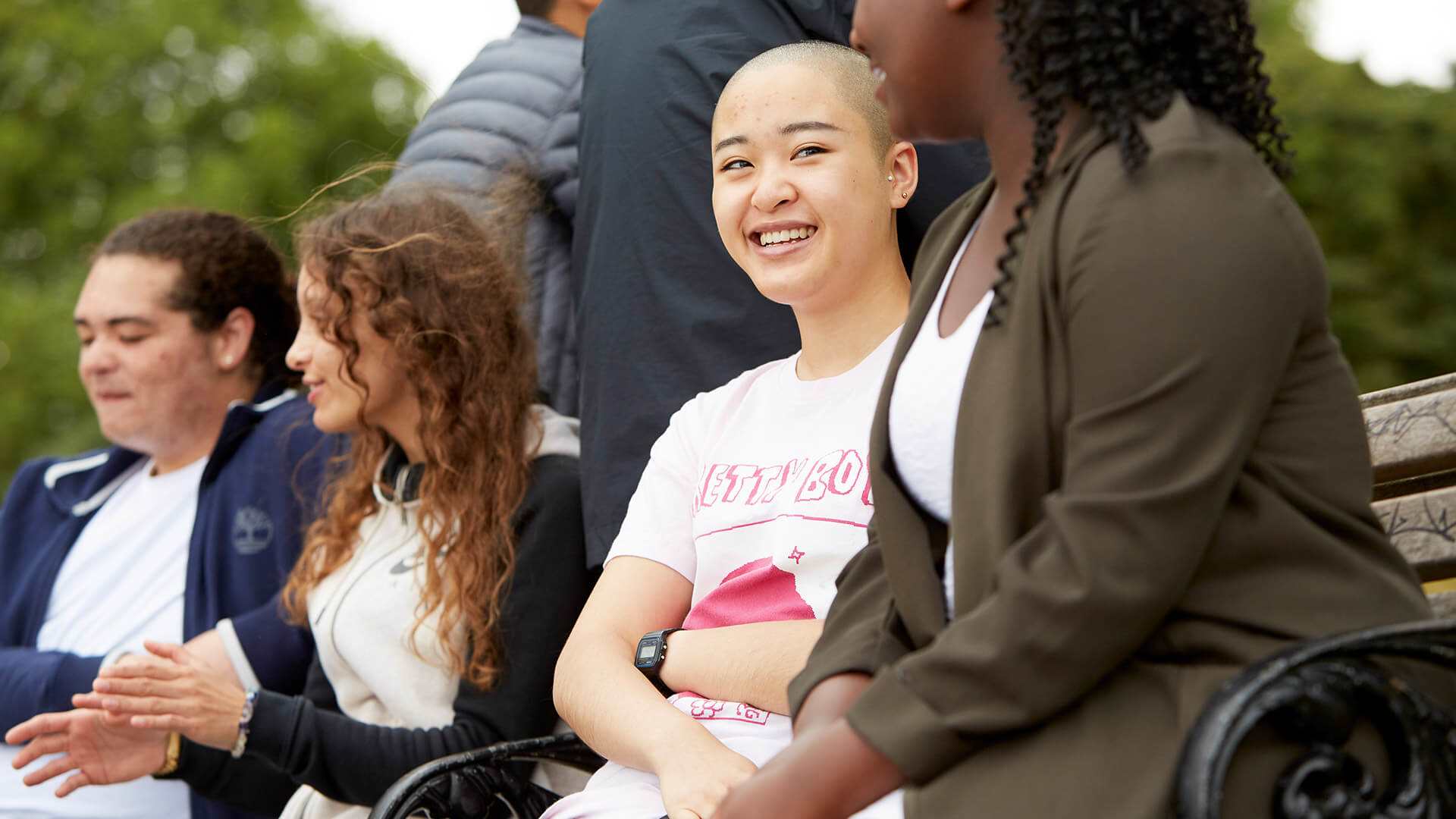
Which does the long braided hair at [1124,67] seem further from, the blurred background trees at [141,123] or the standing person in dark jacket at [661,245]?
the blurred background trees at [141,123]

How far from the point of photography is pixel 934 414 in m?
1.84

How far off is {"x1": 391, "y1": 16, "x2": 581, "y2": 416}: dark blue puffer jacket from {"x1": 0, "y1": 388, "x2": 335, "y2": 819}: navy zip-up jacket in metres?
0.76

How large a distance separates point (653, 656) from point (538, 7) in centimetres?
213

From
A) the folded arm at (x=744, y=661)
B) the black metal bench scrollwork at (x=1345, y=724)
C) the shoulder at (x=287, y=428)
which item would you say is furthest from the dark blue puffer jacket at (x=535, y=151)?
the black metal bench scrollwork at (x=1345, y=724)

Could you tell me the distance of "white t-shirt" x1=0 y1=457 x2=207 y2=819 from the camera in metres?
3.87

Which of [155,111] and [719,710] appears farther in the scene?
[155,111]

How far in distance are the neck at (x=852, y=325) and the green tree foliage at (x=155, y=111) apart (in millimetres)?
15064

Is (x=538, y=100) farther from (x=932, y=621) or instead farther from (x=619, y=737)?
(x=932, y=621)

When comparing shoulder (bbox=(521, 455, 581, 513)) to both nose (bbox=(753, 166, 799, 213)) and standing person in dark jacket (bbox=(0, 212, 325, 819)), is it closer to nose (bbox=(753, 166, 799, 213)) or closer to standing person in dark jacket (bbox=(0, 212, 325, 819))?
standing person in dark jacket (bbox=(0, 212, 325, 819))

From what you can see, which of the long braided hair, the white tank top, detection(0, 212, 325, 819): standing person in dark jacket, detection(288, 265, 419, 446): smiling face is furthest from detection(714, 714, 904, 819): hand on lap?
detection(0, 212, 325, 819): standing person in dark jacket

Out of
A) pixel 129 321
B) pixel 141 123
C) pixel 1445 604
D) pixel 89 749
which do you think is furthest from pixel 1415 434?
pixel 141 123

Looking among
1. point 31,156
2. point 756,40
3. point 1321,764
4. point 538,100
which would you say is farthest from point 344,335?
point 31,156

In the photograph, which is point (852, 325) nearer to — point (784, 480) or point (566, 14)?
point (784, 480)

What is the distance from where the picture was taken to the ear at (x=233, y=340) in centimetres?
463
